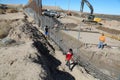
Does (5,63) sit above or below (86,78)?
above

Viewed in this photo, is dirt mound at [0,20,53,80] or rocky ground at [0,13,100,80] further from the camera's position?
rocky ground at [0,13,100,80]

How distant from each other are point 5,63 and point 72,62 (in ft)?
17.8

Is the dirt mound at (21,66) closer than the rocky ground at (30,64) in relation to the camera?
Yes

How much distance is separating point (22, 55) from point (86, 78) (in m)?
4.28

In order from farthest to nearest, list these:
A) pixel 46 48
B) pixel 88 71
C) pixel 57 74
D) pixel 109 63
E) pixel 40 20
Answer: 1. pixel 40 20
2. pixel 109 63
3. pixel 46 48
4. pixel 88 71
5. pixel 57 74

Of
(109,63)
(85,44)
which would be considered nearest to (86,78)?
(109,63)

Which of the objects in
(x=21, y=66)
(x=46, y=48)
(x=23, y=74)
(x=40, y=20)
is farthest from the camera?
(x=40, y=20)

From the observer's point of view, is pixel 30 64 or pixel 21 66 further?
pixel 30 64

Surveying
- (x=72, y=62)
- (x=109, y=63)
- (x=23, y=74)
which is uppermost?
(x=23, y=74)

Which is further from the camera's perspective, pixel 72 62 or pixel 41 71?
pixel 72 62

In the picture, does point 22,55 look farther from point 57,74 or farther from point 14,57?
point 57,74

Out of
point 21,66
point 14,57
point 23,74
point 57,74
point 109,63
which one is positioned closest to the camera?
point 23,74

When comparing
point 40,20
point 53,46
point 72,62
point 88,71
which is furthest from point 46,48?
point 40,20

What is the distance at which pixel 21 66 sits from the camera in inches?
325
